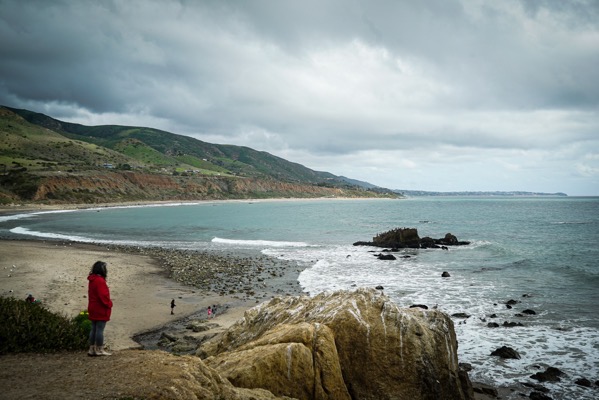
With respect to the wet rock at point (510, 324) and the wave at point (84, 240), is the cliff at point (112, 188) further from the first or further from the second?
the wet rock at point (510, 324)

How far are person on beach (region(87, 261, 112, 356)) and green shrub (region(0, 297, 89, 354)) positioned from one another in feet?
3.30

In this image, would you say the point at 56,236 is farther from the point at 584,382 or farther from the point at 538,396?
the point at 584,382

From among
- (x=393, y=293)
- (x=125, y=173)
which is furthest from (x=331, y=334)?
(x=125, y=173)

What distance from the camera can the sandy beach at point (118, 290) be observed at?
19.9 m

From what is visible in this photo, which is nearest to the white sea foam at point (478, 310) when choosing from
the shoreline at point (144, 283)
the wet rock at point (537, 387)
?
the wet rock at point (537, 387)

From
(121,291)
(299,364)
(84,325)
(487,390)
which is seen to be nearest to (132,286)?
(121,291)

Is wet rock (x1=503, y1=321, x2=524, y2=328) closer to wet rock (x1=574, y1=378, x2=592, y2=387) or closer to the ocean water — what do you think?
the ocean water

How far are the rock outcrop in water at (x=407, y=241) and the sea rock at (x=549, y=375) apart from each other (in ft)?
112

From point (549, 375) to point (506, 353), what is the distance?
178 centimetres

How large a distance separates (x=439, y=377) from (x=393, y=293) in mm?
16080

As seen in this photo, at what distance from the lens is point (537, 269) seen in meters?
34.1

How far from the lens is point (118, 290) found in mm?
25562

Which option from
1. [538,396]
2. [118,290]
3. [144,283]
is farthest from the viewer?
[144,283]

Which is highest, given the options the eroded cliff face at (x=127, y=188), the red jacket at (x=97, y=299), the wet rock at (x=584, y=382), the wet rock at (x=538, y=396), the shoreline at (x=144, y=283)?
the eroded cliff face at (x=127, y=188)
